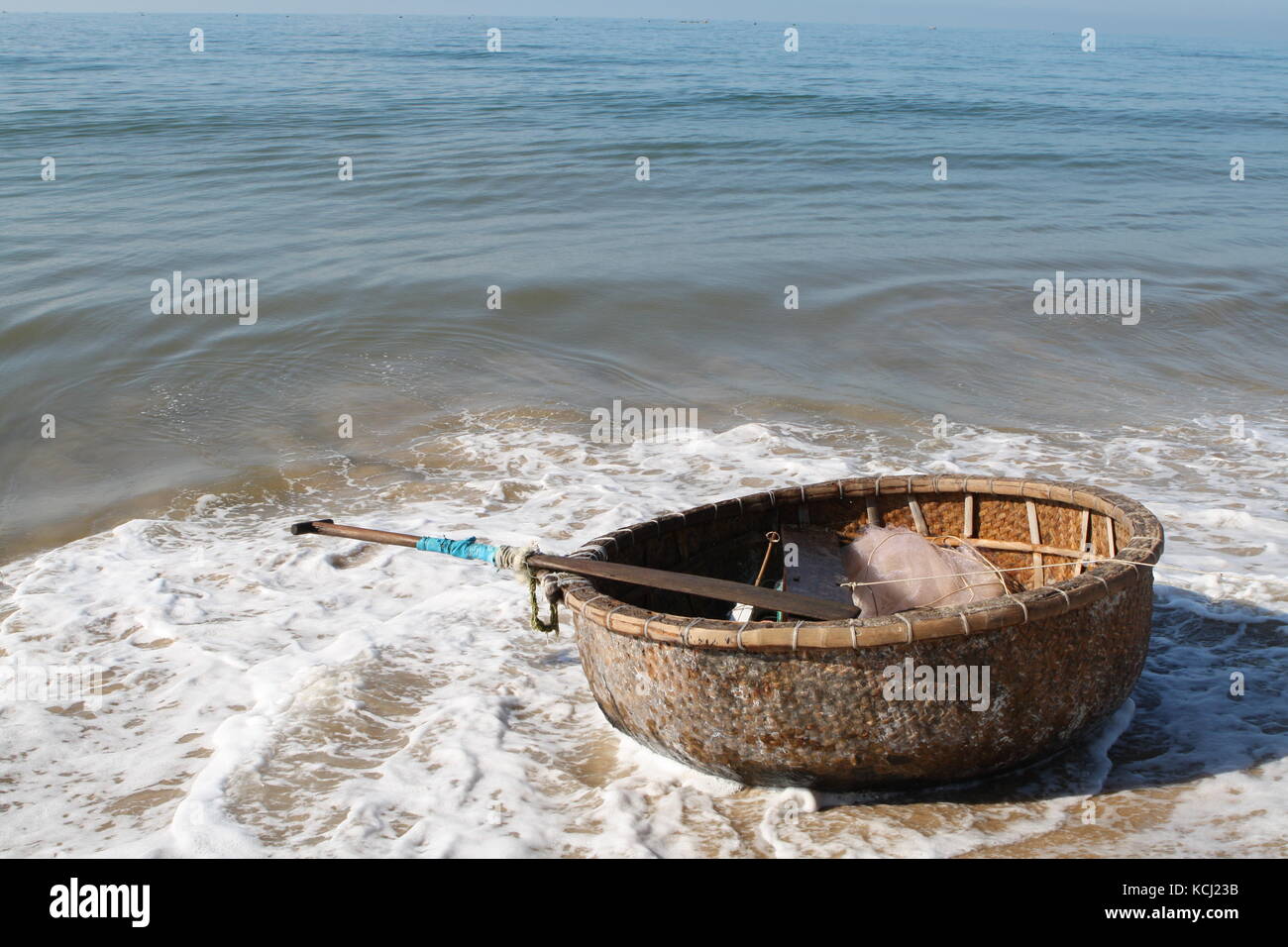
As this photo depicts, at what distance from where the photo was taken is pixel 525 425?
27.3ft

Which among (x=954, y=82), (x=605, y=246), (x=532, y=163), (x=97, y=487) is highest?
(x=954, y=82)

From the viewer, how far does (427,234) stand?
13.5 meters

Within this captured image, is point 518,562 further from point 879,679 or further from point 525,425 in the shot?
point 525,425

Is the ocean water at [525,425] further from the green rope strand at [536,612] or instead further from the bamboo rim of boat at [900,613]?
the bamboo rim of boat at [900,613]

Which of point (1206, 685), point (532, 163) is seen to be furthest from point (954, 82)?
point (1206, 685)

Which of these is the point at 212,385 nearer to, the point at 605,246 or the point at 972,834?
the point at 605,246

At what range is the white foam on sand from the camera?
3691 millimetres

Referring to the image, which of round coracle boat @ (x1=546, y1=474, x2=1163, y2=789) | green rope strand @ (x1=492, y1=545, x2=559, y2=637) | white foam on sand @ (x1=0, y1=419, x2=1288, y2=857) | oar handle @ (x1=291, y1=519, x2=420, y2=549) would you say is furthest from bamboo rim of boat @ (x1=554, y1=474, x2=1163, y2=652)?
white foam on sand @ (x1=0, y1=419, x2=1288, y2=857)

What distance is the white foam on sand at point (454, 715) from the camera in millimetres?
3691

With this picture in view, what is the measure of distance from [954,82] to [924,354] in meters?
26.1

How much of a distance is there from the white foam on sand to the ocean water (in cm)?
2

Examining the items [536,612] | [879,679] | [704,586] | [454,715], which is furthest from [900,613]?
[454,715]

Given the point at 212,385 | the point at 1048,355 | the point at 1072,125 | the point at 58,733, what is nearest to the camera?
the point at 58,733

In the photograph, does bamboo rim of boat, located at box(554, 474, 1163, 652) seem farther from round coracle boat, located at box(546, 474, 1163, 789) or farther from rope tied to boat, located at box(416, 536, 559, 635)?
rope tied to boat, located at box(416, 536, 559, 635)
